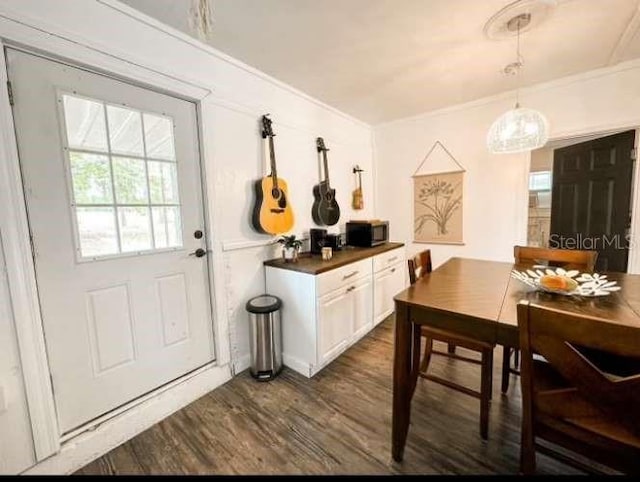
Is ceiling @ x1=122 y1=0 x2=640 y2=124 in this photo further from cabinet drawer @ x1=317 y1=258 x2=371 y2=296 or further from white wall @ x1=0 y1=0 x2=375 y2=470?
cabinet drawer @ x1=317 y1=258 x2=371 y2=296

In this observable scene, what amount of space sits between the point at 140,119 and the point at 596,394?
7.85ft

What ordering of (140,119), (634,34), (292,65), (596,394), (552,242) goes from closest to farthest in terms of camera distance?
(596,394) → (140,119) → (634,34) → (292,65) → (552,242)

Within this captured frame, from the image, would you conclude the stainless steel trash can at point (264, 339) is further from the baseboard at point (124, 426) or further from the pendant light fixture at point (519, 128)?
the pendant light fixture at point (519, 128)

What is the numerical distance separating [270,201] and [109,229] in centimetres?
104

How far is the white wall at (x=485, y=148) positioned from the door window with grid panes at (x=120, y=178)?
8.56 feet

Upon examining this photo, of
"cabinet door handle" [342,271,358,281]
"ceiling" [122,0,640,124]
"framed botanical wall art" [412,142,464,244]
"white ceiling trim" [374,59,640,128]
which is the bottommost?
"cabinet door handle" [342,271,358,281]

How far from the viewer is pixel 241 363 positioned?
2146 millimetres

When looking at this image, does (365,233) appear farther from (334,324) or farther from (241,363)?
(241,363)

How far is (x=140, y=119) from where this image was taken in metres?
1.61

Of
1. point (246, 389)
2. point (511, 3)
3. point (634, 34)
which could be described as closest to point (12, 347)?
point (246, 389)

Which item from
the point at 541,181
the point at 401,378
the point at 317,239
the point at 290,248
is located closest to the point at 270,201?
the point at 290,248

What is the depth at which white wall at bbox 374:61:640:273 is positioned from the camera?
233 cm

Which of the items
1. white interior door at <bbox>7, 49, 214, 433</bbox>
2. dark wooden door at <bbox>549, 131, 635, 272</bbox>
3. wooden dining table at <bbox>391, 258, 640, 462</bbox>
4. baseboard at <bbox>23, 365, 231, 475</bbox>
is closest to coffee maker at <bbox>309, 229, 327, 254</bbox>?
white interior door at <bbox>7, 49, 214, 433</bbox>

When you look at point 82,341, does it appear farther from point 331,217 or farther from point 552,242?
point 552,242
